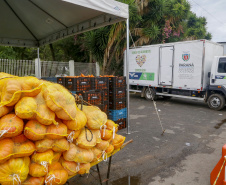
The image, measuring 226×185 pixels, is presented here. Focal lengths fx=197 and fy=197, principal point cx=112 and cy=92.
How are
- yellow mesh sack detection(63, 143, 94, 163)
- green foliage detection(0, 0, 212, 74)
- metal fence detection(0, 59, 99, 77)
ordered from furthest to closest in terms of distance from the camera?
green foliage detection(0, 0, 212, 74) < metal fence detection(0, 59, 99, 77) < yellow mesh sack detection(63, 143, 94, 163)

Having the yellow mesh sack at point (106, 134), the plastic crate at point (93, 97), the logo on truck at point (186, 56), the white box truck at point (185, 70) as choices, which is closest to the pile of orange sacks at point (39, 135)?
the yellow mesh sack at point (106, 134)

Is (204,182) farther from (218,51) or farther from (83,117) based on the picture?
(218,51)

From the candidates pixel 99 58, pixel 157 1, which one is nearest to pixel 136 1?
pixel 157 1

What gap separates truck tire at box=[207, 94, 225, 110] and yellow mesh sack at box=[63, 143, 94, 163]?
8916 millimetres

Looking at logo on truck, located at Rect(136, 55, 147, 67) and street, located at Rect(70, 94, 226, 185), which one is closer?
street, located at Rect(70, 94, 226, 185)

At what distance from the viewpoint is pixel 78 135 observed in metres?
2.45

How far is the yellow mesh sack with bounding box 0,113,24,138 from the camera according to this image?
6.36 feet

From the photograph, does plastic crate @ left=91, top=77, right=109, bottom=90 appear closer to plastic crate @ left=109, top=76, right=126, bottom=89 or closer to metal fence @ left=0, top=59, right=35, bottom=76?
plastic crate @ left=109, top=76, right=126, bottom=89

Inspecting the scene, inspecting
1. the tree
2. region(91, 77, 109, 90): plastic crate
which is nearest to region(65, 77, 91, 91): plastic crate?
region(91, 77, 109, 90): plastic crate

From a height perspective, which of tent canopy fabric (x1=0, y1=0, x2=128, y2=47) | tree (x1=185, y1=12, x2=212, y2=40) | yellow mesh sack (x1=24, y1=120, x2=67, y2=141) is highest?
tree (x1=185, y1=12, x2=212, y2=40)

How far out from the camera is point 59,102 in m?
2.17

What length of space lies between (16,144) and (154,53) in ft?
34.5

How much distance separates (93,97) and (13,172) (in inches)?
148

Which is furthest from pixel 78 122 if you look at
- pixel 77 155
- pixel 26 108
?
pixel 26 108
